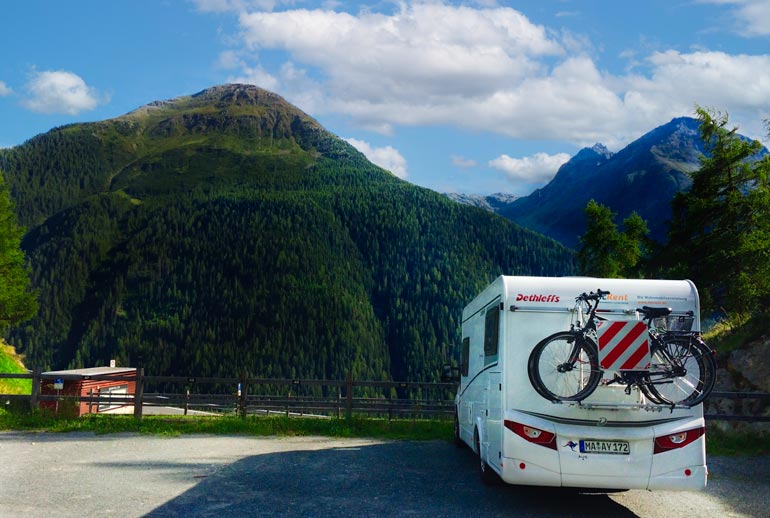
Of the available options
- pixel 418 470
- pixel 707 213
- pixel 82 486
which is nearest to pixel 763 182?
pixel 707 213

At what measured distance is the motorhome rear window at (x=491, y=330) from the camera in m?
10.0

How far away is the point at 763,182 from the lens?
30.3m

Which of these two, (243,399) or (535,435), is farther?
(243,399)

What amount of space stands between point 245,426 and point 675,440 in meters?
11.6

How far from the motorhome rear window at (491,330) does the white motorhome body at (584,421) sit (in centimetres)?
33

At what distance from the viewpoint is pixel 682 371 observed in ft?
29.2

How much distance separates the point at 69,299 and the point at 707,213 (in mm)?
167847

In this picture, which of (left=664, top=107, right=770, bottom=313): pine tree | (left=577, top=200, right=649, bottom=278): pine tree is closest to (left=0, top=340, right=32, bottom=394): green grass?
(left=664, top=107, right=770, bottom=313): pine tree

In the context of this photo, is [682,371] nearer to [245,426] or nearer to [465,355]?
[465,355]

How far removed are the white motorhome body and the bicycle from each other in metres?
0.16

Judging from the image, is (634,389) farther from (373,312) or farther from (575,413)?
(373,312)

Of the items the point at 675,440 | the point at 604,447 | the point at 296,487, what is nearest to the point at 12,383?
the point at 296,487

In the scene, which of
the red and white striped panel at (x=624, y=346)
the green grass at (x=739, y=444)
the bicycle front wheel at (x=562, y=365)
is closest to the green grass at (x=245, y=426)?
the green grass at (x=739, y=444)

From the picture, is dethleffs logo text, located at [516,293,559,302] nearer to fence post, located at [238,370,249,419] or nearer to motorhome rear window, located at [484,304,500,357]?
motorhome rear window, located at [484,304,500,357]
